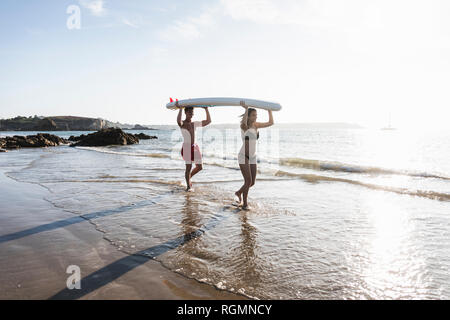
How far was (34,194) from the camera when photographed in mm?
7676

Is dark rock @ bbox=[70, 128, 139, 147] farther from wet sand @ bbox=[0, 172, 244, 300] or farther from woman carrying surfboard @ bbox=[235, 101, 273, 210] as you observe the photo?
woman carrying surfboard @ bbox=[235, 101, 273, 210]

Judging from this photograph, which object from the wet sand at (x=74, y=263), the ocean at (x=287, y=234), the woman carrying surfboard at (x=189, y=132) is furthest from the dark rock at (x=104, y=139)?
the wet sand at (x=74, y=263)

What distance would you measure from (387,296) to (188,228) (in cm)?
316

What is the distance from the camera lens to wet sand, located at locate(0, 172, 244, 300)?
114 inches

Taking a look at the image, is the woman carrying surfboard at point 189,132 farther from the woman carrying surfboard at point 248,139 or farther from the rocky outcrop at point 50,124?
the rocky outcrop at point 50,124

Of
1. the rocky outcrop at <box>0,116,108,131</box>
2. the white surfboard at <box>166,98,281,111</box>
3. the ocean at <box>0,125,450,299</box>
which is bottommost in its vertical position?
the ocean at <box>0,125,450,299</box>

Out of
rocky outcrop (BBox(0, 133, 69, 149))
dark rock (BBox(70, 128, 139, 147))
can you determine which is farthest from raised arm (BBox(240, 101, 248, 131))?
dark rock (BBox(70, 128, 139, 147))

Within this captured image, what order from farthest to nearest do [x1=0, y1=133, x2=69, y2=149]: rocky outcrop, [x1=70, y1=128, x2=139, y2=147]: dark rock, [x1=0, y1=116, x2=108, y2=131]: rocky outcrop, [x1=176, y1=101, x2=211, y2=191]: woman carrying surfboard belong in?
[x1=0, y1=116, x2=108, y2=131]: rocky outcrop
[x1=70, y1=128, x2=139, y2=147]: dark rock
[x1=0, y1=133, x2=69, y2=149]: rocky outcrop
[x1=176, y1=101, x2=211, y2=191]: woman carrying surfboard

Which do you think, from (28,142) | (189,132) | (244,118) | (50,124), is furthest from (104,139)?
(50,124)

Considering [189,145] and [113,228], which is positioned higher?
[189,145]

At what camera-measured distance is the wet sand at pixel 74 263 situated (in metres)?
2.91

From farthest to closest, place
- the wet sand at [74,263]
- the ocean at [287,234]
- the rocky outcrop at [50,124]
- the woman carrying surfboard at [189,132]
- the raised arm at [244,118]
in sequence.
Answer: the rocky outcrop at [50,124] → the woman carrying surfboard at [189,132] → the raised arm at [244,118] → the ocean at [287,234] → the wet sand at [74,263]
